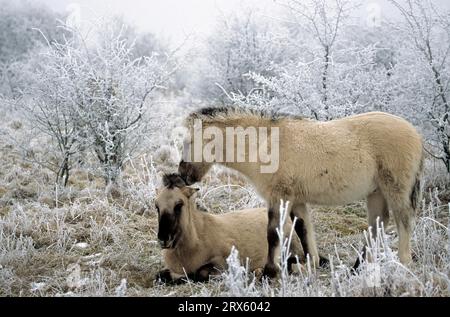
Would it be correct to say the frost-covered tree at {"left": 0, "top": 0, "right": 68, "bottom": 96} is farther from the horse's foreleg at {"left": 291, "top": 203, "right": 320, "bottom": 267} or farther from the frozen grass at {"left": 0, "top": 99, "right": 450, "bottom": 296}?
the horse's foreleg at {"left": 291, "top": 203, "right": 320, "bottom": 267}

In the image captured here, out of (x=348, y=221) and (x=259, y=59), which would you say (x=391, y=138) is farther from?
(x=259, y=59)

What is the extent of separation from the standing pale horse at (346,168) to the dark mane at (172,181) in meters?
0.72

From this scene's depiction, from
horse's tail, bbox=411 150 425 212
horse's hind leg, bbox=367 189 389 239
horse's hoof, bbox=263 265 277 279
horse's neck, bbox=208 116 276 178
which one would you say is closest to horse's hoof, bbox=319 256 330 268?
horse's hind leg, bbox=367 189 389 239

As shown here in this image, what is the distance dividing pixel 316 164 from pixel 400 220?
1033 millimetres

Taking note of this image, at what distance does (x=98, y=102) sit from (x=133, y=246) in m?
3.12

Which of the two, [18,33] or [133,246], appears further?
[18,33]

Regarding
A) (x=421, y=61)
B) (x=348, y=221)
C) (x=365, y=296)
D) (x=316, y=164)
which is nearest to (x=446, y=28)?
(x=421, y=61)

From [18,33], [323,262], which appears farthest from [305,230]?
[18,33]

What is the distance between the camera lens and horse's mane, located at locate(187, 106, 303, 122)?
5473 millimetres

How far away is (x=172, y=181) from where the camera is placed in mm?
5258

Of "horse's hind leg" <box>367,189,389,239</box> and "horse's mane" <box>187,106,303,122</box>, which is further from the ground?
"horse's mane" <box>187,106,303,122</box>

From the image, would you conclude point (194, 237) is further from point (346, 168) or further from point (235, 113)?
point (346, 168)

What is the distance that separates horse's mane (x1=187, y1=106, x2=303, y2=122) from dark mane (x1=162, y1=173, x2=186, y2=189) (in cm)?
70

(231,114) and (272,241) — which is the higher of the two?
(231,114)
